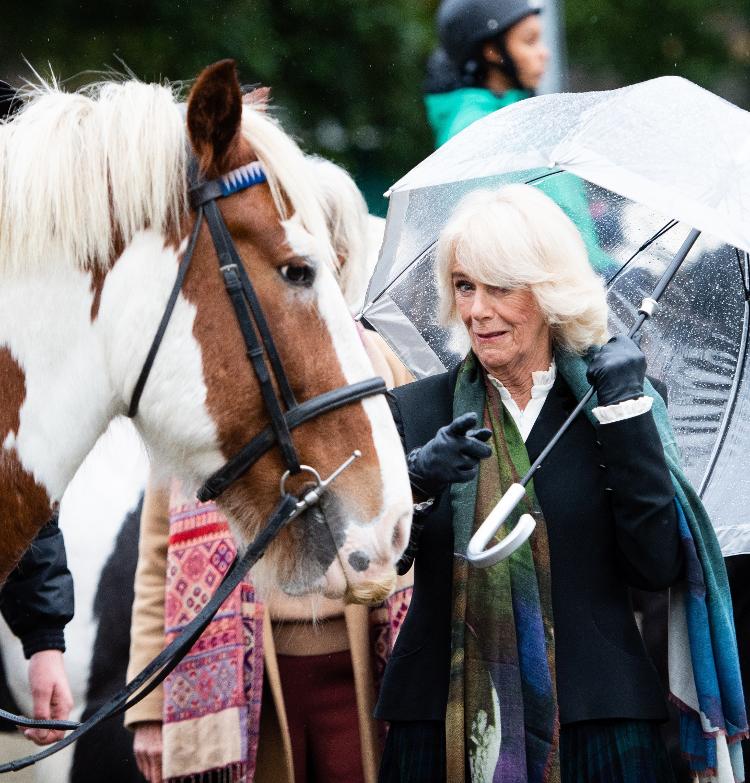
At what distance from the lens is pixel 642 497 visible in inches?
93.6

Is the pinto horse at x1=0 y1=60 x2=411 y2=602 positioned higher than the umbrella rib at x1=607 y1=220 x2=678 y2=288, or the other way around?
the umbrella rib at x1=607 y1=220 x2=678 y2=288

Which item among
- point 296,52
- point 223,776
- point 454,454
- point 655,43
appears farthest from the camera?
point 655,43

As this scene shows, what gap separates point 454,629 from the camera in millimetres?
2457

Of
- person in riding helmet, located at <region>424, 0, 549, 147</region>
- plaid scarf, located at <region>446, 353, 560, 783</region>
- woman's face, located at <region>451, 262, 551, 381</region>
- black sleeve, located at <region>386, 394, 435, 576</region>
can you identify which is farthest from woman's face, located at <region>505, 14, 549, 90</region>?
plaid scarf, located at <region>446, 353, 560, 783</region>

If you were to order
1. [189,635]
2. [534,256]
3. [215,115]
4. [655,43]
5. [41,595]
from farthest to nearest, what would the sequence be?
[655,43]
[41,595]
[534,256]
[189,635]
[215,115]

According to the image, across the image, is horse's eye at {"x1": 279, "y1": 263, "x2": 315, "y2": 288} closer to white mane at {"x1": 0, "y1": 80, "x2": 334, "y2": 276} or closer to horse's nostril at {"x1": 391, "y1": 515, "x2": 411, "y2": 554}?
white mane at {"x1": 0, "y1": 80, "x2": 334, "y2": 276}

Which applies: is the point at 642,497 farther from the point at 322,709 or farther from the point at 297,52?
the point at 297,52

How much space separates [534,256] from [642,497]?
554 millimetres

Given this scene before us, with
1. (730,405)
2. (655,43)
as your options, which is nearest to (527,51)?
(730,405)

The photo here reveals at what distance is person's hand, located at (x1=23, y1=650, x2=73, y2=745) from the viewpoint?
2949mm

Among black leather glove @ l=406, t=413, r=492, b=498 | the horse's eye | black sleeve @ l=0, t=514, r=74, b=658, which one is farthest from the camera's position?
black sleeve @ l=0, t=514, r=74, b=658

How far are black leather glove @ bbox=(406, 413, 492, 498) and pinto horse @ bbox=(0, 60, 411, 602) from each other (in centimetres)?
21

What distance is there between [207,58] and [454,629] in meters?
4.79

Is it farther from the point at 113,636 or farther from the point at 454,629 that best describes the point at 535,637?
the point at 113,636
